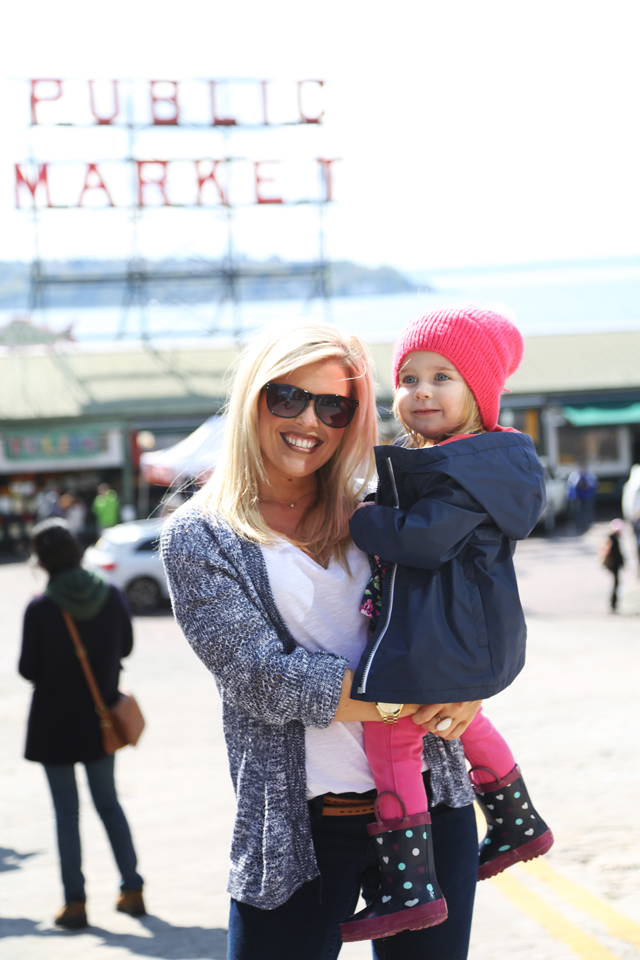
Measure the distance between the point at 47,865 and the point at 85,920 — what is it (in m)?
0.86

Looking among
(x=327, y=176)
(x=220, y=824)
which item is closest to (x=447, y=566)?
(x=220, y=824)

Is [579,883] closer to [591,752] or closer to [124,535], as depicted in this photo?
[591,752]

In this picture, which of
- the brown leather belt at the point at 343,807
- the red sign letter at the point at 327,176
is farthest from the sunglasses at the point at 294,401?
the red sign letter at the point at 327,176

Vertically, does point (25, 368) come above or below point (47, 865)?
above

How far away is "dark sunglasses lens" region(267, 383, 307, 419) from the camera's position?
2232mm

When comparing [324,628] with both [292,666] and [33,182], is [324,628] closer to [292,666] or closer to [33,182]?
[292,666]

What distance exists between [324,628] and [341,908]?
0.63 meters

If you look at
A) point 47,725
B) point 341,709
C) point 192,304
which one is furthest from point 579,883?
point 192,304

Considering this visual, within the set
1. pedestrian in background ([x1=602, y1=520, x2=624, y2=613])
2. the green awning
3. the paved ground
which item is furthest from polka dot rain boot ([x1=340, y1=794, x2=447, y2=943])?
the green awning

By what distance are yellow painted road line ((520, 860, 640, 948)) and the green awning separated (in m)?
23.1

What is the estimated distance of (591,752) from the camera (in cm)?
632

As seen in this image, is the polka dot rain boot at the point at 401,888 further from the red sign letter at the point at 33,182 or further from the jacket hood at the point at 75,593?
the red sign letter at the point at 33,182

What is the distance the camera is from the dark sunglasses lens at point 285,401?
2232 millimetres

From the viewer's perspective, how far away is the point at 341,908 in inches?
83.7
